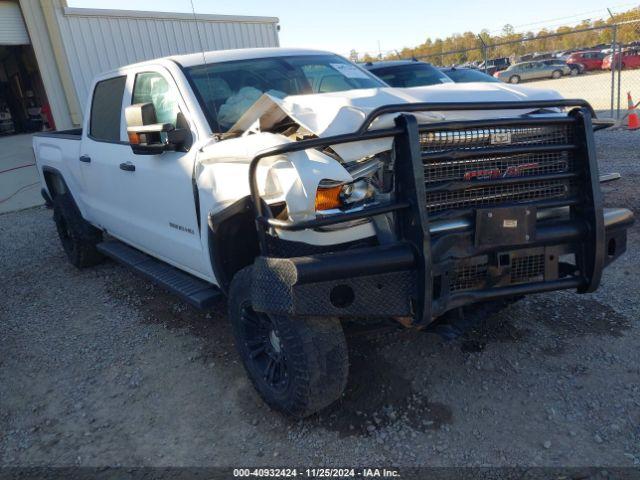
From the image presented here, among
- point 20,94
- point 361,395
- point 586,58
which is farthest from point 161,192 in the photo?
point 586,58

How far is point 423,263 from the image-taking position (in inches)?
94.3

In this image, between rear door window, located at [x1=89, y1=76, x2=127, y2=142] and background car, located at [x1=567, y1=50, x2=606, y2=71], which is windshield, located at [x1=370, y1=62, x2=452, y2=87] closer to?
rear door window, located at [x1=89, y1=76, x2=127, y2=142]

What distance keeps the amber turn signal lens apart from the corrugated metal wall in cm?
1065

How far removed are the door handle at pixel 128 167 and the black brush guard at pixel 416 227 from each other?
6.04 ft

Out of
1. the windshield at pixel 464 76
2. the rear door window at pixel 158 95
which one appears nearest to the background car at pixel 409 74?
the windshield at pixel 464 76

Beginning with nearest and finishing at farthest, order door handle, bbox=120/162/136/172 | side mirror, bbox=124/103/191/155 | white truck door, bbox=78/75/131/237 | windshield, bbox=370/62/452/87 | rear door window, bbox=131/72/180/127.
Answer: side mirror, bbox=124/103/191/155, rear door window, bbox=131/72/180/127, door handle, bbox=120/162/136/172, white truck door, bbox=78/75/131/237, windshield, bbox=370/62/452/87

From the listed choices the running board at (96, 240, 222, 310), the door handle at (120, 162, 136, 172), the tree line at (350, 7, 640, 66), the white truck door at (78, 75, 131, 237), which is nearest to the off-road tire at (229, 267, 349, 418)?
the running board at (96, 240, 222, 310)

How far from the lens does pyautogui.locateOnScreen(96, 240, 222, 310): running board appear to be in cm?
341

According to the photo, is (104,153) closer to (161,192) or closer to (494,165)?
(161,192)

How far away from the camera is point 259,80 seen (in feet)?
12.7

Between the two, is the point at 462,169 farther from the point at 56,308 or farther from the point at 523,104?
the point at 56,308

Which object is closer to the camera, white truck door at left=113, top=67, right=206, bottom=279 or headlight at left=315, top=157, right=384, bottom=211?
headlight at left=315, top=157, right=384, bottom=211

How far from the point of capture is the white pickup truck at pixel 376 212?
96.0 inches

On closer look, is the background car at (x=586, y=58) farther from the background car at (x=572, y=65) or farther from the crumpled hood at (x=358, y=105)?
the crumpled hood at (x=358, y=105)
